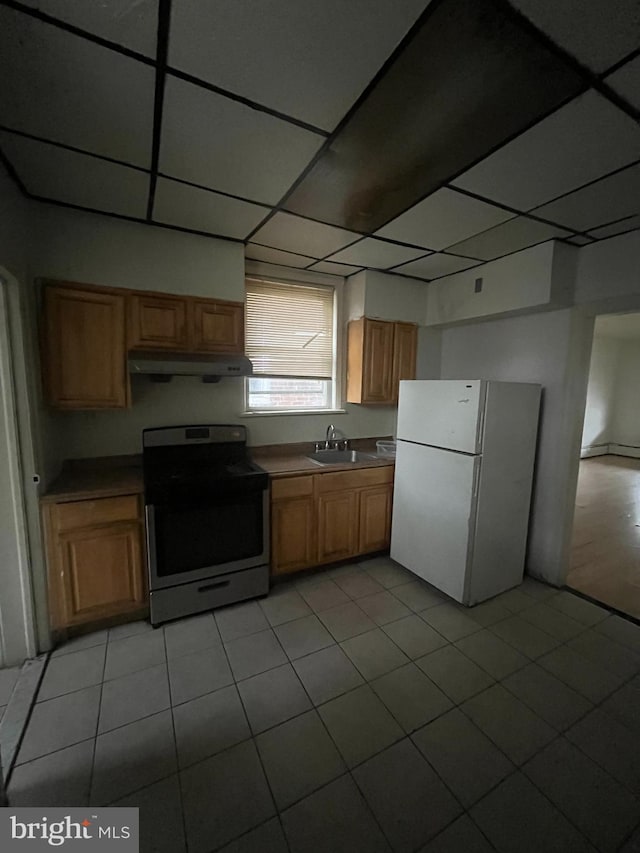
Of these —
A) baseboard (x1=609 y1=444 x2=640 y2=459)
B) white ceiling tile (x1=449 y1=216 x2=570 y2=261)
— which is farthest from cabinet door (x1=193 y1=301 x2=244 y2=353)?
baseboard (x1=609 y1=444 x2=640 y2=459)

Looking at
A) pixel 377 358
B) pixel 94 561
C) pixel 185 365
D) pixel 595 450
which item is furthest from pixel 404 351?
pixel 595 450

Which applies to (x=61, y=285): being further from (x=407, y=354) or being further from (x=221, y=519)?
(x=407, y=354)

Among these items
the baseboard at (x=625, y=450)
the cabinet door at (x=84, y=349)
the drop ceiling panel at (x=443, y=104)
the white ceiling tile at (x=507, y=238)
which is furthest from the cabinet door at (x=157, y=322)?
the baseboard at (x=625, y=450)

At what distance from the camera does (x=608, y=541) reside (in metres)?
3.52

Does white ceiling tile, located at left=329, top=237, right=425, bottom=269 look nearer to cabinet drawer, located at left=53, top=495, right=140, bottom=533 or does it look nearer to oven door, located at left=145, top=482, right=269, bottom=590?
oven door, located at left=145, top=482, right=269, bottom=590

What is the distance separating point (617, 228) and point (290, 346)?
7.89ft

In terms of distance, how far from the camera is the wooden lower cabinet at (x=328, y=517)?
2611 mm

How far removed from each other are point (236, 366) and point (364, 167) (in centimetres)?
137

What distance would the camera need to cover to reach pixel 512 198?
6.23ft

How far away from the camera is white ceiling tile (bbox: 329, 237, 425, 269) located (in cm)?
261

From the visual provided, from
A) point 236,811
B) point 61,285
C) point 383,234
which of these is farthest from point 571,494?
point 61,285

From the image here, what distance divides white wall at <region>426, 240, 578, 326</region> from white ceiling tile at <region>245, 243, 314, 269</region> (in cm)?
136

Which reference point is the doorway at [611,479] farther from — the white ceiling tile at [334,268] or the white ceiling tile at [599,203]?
the white ceiling tile at [334,268]

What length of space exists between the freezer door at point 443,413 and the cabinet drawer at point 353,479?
35 centimetres
